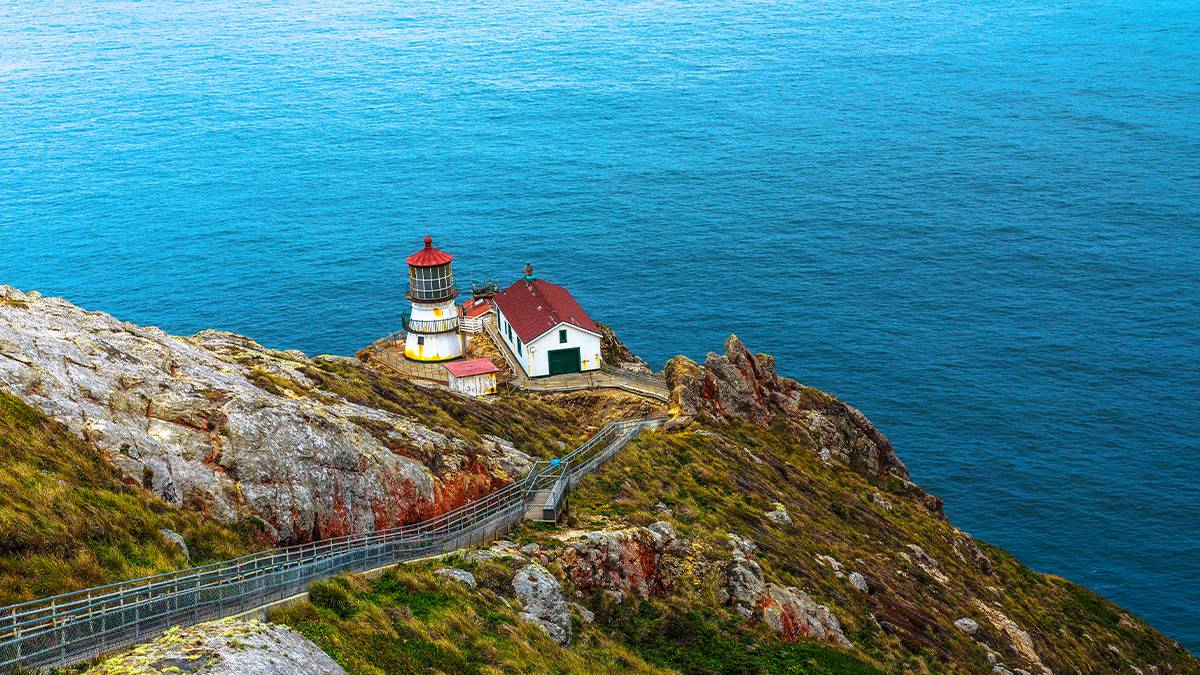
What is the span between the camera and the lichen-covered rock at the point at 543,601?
34062mm

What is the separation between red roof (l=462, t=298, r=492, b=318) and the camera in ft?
292

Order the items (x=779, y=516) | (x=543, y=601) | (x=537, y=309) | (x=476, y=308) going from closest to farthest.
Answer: (x=543, y=601) < (x=779, y=516) < (x=537, y=309) < (x=476, y=308)

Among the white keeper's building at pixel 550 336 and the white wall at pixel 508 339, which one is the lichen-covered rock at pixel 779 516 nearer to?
the white keeper's building at pixel 550 336

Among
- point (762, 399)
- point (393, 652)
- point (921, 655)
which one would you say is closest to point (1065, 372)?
point (762, 399)

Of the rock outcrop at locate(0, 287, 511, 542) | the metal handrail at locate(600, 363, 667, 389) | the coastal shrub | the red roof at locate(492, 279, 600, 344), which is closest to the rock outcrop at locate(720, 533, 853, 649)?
the rock outcrop at locate(0, 287, 511, 542)

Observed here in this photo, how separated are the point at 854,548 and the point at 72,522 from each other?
36370 millimetres

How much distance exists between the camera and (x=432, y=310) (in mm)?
80875

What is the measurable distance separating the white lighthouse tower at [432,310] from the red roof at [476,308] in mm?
5860

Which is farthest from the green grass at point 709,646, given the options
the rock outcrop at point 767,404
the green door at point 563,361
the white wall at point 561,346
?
the green door at point 563,361

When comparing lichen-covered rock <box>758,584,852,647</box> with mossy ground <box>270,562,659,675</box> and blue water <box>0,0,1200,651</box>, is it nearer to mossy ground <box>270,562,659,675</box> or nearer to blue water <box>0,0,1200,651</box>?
mossy ground <box>270,562,659,675</box>

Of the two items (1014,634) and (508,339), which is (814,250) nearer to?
(508,339)

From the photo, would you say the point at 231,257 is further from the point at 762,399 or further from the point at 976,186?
the point at 976,186

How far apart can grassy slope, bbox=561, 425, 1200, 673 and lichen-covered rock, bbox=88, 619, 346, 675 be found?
1561 centimetres

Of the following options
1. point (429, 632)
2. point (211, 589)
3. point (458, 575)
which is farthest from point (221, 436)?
point (429, 632)
